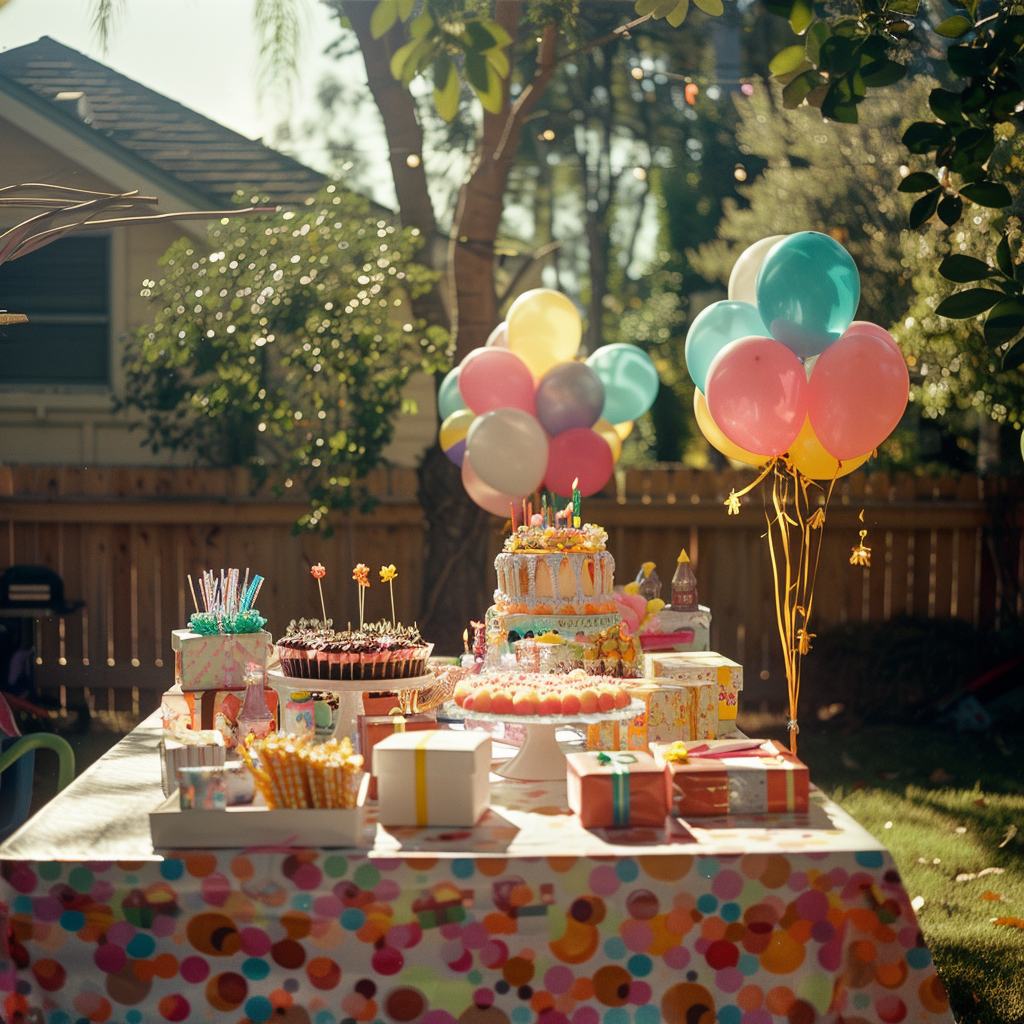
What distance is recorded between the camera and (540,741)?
3.06 metres

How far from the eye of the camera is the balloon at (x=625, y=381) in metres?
5.58

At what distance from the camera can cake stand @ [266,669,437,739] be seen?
3188 millimetres

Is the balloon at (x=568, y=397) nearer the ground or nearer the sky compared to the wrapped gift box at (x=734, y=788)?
nearer the sky

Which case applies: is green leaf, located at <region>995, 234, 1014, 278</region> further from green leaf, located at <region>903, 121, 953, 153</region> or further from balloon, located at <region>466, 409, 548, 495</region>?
balloon, located at <region>466, 409, 548, 495</region>

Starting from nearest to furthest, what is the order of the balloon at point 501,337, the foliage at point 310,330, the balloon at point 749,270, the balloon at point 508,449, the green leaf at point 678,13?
the green leaf at point 678,13, the balloon at point 749,270, the balloon at point 508,449, the balloon at point 501,337, the foliage at point 310,330

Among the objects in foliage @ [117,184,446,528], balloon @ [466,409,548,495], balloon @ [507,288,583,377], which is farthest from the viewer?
foliage @ [117,184,446,528]

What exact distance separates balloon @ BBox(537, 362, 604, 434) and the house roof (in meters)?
3.71

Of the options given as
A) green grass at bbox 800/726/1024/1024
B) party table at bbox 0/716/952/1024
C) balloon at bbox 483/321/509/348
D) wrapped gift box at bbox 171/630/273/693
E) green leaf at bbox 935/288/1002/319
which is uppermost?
balloon at bbox 483/321/509/348

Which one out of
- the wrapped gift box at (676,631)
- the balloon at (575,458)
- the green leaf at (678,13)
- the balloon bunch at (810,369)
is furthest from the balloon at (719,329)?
→ the balloon at (575,458)

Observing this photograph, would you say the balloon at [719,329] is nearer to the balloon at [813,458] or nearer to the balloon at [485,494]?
the balloon at [813,458]

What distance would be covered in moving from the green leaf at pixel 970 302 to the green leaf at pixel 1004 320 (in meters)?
0.02

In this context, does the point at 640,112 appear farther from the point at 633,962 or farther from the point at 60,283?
the point at 633,962

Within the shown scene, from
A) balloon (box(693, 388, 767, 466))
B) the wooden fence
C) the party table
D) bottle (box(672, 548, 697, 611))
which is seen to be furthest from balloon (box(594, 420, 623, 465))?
the party table

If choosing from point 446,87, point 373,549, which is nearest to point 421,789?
point 446,87
